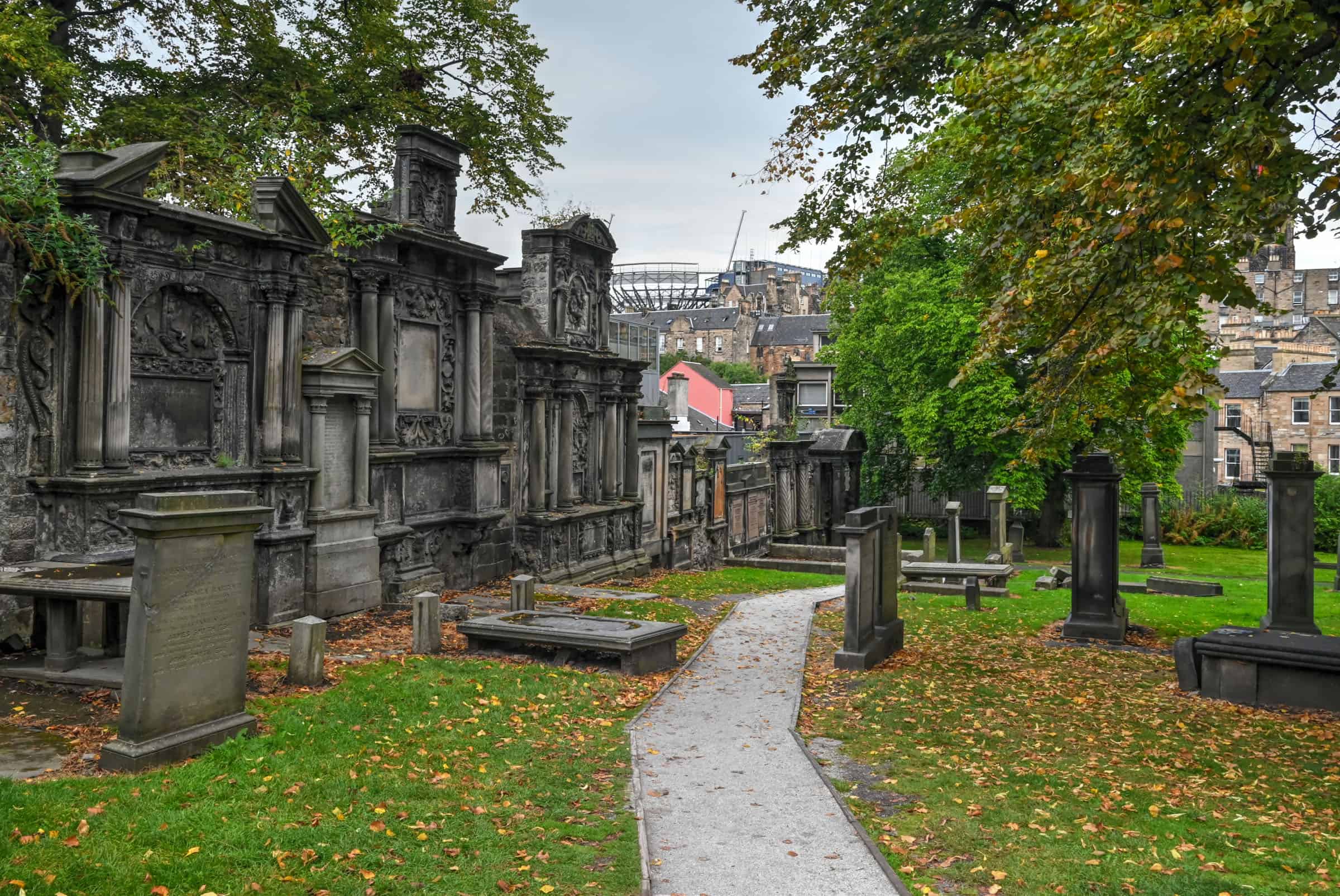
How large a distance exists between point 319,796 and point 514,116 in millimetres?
16995

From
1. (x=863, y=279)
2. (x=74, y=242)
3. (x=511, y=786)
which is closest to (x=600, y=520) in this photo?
(x=74, y=242)

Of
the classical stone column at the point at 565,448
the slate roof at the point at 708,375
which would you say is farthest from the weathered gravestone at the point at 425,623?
the slate roof at the point at 708,375

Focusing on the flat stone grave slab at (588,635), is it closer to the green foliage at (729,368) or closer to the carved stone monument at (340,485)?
the carved stone monument at (340,485)

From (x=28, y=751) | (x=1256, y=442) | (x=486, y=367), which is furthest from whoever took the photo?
(x=1256, y=442)

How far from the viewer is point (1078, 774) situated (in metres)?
7.05

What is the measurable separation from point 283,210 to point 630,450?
8994mm

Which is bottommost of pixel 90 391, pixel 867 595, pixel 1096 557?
pixel 867 595

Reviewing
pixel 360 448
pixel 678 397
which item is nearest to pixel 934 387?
pixel 360 448

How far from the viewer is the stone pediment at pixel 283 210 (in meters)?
11.2

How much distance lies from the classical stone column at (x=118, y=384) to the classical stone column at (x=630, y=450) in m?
10.4

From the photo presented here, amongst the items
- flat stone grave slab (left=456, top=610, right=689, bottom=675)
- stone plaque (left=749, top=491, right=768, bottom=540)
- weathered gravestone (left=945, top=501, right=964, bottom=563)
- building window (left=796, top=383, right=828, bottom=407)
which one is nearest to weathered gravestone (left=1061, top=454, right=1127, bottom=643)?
flat stone grave slab (left=456, top=610, right=689, bottom=675)

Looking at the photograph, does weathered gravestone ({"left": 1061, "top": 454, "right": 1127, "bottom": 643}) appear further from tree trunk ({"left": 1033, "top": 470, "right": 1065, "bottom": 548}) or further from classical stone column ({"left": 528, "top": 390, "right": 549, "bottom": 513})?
tree trunk ({"left": 1033, "top": 470, "right": 1065, "bottom": 548})

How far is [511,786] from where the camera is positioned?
642cm

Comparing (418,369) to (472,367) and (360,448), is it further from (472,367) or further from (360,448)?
(360,448)
